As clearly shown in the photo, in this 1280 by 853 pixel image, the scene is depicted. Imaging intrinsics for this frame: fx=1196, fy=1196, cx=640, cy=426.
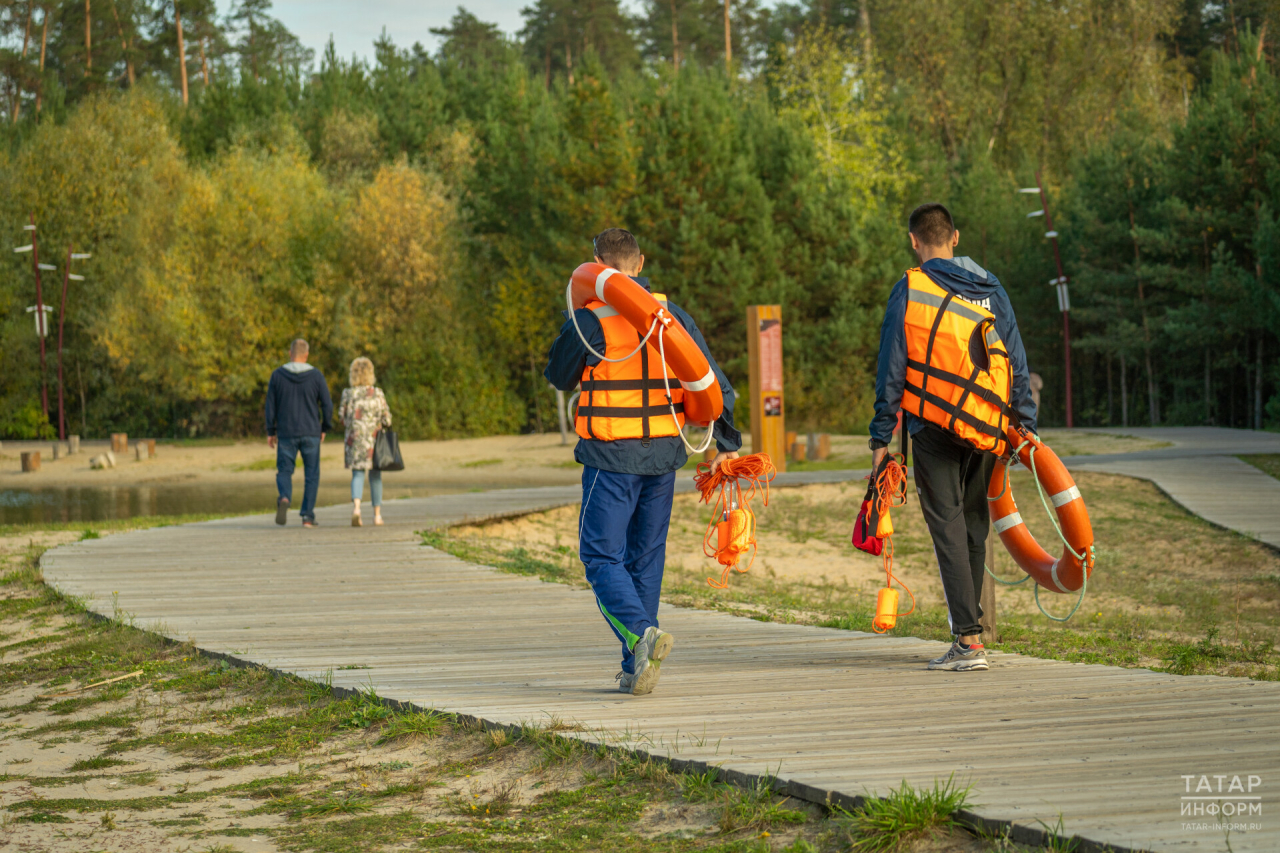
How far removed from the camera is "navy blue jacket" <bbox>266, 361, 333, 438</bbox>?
12.7 m

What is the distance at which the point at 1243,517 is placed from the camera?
44.9ft

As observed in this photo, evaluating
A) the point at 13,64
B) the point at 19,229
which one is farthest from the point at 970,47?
the point at 13,64

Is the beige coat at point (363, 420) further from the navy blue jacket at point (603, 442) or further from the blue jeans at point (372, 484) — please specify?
the navy blue jacket at point (603, 442)

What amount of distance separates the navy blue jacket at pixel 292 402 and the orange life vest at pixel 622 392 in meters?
8.07

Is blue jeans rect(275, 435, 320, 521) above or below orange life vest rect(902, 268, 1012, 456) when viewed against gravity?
below

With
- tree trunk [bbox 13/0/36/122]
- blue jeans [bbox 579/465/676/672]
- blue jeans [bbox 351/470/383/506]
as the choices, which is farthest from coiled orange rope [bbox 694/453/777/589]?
tree trunk [bbox 13/0/36/122]

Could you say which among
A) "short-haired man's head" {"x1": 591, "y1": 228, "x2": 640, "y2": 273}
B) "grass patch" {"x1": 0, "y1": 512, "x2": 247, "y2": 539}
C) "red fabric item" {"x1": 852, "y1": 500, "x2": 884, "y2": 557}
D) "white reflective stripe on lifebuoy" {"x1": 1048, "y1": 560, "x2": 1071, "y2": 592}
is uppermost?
"short-haired man's head" {"x1": 591, "y1": 228, "x2": 640, "y2": 273}

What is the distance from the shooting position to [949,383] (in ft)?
17.7

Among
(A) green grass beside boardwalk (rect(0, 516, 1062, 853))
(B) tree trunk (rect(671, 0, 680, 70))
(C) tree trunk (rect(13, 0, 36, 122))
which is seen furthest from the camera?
(B) tree trunk (rect(671, 0, 680, 70))

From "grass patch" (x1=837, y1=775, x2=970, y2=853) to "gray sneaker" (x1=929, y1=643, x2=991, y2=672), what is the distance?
80.2 inches

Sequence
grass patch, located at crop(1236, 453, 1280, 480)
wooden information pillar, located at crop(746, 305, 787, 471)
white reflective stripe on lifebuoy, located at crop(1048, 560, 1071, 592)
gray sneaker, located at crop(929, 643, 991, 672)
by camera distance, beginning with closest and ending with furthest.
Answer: gray sneaker, located at crop(929, 643, 991, 672) → white reflective stripe on lifebuoy, located at crop(1048, 560, 1071, 592) → grass patch, located at crop(1236, 453, 1280, 480) → wooden information pillar, located at crop(746, 305, 787, 471)

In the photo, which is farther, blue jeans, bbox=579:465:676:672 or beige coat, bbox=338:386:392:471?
beige coat, bbox=338:386:392:471

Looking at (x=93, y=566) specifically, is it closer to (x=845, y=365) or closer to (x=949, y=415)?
(x=949, y=415)

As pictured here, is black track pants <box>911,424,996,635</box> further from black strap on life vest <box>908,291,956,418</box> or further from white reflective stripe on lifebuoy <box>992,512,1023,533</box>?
white reflective stripe on lifebuoy <box>992,512,1023,533</box>
